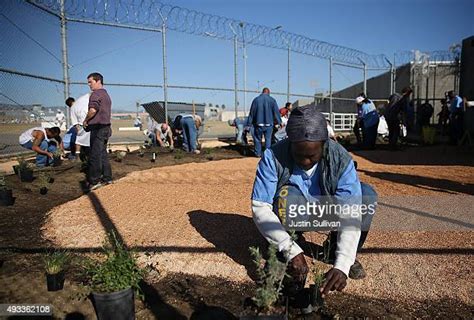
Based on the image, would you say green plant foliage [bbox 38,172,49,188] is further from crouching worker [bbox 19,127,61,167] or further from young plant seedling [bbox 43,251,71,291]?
young plant seedling [bbox 43,251,71,291]

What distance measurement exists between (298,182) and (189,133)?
867cm

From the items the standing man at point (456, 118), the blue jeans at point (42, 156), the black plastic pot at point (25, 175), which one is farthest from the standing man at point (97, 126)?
the standing man at point (456, 118)

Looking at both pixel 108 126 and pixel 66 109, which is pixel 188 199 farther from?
pixel 66 109

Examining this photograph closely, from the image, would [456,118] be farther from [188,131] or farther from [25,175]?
[25,175]

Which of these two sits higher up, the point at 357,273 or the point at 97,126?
the point at 97,126

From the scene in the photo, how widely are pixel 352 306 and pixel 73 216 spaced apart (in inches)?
142

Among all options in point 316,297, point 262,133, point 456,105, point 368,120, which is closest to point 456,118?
point 456,105

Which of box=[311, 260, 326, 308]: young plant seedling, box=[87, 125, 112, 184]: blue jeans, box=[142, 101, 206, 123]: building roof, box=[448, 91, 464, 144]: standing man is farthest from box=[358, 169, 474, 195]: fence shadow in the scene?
box=[142, 101, 206, 123]: building roof

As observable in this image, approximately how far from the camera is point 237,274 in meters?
2.91

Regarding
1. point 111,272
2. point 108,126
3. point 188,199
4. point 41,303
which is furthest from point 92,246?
point 108,126

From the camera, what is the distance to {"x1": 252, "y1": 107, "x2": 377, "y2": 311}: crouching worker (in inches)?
91.6

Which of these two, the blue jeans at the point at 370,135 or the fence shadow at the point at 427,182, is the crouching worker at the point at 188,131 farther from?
the fence shadow at the point at 427,182

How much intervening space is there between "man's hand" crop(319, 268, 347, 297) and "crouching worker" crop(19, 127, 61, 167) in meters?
7.57

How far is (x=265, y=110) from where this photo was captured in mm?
9992
